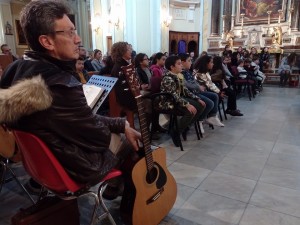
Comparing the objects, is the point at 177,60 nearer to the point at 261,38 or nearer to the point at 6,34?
the point at 261,38

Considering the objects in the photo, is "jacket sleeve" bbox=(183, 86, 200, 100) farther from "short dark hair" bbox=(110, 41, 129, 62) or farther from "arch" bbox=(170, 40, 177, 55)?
"arch" bbox=(170, 40, 177, 55)

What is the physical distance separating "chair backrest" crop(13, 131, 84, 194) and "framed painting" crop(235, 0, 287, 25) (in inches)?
453

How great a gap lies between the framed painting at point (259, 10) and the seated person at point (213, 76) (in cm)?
778

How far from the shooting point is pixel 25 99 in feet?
3.20

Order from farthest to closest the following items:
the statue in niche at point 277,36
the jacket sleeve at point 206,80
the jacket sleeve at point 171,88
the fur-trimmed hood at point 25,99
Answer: the statue in niche at point 277,36 < the jacket sleeve at point 206,80 < the jacket sleeve at point 171,88 < the fur-trimmed hood at point 25,99

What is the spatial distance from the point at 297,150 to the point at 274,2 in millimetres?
9456

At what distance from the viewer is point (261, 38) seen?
35.2 feet

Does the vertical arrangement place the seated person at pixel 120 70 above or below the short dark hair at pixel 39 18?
below

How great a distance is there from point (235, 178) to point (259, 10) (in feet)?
34.0

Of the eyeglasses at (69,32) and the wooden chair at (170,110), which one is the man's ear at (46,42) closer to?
the eyeglasses at (69,32)

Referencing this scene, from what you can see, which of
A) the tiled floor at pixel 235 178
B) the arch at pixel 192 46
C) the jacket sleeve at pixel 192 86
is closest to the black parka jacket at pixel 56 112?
the tiled floor at pixel 235 178

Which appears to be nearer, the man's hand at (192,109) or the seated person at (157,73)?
the man's hand at (192,109)

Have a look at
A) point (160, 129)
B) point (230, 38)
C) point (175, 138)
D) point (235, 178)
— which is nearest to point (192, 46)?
point (230, 38)

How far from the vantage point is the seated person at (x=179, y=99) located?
2.92 m
